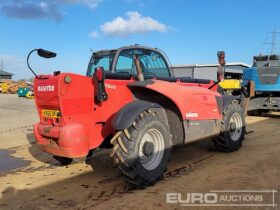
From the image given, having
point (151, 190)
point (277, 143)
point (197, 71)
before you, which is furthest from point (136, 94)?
point (197, 71)

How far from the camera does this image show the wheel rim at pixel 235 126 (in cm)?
743

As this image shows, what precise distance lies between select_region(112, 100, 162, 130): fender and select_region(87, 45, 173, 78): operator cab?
2.43ft

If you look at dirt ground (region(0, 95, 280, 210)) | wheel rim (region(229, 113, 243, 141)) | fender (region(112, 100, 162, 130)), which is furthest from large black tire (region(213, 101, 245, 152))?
fender (region(112, 100, 162, 130))

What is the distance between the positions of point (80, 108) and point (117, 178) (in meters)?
1.32

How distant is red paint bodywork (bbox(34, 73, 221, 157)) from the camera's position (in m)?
4.92

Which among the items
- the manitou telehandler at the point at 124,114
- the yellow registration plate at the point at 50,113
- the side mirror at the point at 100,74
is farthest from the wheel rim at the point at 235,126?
the yellow registration plate at the point at 50,113

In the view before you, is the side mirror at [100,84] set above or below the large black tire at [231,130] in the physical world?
above

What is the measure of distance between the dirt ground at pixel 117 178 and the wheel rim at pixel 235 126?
328mm

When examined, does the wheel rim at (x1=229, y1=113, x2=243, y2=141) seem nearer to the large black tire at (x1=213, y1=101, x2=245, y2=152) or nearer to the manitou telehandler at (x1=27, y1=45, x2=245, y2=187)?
the large black tire at (x1=213, y1=101, x2=245, y2=152)

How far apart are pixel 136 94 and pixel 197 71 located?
1298 inches

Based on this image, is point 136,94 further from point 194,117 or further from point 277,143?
point 277,143

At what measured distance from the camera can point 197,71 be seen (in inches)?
1501

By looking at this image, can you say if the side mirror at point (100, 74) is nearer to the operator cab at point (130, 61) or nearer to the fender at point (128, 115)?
the fender at point (128, 115)

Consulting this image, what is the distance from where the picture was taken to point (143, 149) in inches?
204
